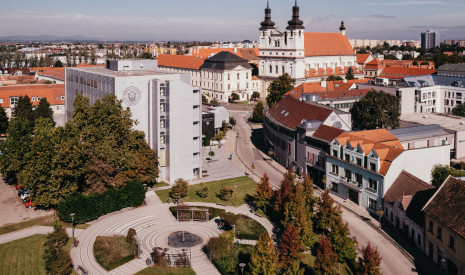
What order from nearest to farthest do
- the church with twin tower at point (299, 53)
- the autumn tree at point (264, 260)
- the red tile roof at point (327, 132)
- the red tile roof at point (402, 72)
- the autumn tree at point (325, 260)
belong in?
the autumn tree at point (264, 260) < the autumn tree at point (325, 260) < the red tile roof at point (327, 132) < the red tile roof at point (402, 72) < the church with twin tower at point (299, 53)

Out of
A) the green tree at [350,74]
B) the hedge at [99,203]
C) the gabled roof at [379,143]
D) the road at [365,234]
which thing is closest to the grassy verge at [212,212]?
the hedge at [99,203]

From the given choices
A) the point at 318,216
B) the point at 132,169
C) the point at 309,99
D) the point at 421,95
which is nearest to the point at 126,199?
the point at 132,169

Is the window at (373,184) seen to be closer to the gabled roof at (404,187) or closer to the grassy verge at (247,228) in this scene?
the gabled roof at (404,187)

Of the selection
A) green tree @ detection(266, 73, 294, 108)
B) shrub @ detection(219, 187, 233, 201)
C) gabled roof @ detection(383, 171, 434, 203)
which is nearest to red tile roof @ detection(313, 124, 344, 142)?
gabled roof @ detection(383, 171, 434, 203)

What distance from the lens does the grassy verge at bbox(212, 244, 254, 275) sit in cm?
3894

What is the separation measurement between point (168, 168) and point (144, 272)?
2382 centimetres

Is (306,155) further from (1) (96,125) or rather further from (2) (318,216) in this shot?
(1) (96,125)

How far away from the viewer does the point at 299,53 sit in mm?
132375

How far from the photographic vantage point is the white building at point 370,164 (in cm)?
5025

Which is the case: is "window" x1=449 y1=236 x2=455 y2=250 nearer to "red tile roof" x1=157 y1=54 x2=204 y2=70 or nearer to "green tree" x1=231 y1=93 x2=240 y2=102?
"green tree" x1=231 y1=93 x2=240 y2=102

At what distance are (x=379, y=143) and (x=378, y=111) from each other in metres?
26.3

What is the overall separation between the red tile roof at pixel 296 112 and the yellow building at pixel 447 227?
25.9 metres

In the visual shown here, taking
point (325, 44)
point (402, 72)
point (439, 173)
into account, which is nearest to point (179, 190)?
point (439, 173)

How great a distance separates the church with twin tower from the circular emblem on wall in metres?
77.7
